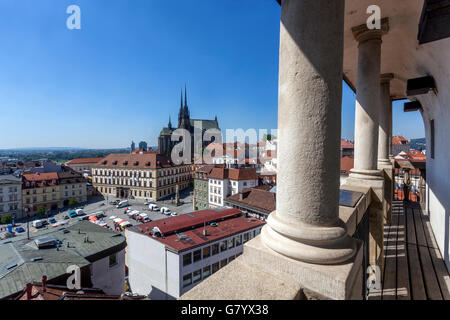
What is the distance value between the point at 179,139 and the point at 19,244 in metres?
96.0

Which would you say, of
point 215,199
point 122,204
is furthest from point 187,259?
point 122,204

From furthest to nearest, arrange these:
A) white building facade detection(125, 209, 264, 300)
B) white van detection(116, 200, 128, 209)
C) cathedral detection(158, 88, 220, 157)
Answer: cathedral detection(158, 88, 220, 157), white van detection(116, 200, 128, 209), white building facade detection(125, 209, 264, 300)

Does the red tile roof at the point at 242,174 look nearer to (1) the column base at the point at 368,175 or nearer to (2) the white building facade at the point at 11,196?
(1) the column base at the point at 368,175

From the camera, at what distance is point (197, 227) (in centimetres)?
2380

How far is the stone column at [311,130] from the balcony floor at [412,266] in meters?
4.44

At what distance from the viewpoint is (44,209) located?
5119 centimetres

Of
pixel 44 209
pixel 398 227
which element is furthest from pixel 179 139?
pixel 398 227

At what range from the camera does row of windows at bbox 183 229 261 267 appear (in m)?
19.5

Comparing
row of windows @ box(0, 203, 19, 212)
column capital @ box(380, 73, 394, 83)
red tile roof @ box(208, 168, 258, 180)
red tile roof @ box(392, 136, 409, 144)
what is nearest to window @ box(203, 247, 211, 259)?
column capital @ box(380, 73, 394, 83)

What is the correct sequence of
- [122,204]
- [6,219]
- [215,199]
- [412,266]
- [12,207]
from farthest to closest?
[122,204], [12,207], [215,199], [6,219], [412,266]

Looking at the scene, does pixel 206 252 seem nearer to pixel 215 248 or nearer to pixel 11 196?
pixel 215 248

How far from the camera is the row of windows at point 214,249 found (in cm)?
1947

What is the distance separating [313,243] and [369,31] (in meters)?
6.25

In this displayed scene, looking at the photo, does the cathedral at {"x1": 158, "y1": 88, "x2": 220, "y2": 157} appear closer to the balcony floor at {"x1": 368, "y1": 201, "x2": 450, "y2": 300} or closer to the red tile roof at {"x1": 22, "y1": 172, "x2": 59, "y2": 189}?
the red tile roof at {"x1": 22, "y1": 172, "x2": 59, "y2": 189}
